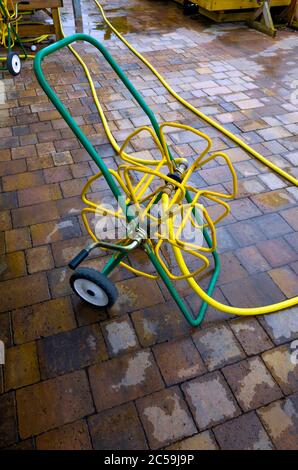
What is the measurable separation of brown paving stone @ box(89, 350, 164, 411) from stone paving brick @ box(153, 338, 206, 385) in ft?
0.14

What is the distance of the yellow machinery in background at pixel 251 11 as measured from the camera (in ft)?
18.8

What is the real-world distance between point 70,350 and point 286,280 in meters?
1.37

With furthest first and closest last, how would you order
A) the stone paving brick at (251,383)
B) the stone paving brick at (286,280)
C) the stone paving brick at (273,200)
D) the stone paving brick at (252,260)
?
1. the stone paving brick at (273,200)
2. the stone paving brick at (252,260)
3. the stone paving brick at (286,280)
4. the stone paving brick at (251,383)

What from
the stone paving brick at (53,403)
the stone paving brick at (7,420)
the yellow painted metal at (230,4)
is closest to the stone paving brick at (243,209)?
the stone paving brick at (53,403)

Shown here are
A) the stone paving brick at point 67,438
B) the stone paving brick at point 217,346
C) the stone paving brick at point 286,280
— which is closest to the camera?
the stone paving brick at point 67,438

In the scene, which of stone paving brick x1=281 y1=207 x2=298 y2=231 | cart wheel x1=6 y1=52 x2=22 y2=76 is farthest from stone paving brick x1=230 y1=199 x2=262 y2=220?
cart wheel x1=6 y1=52 x2=22 y2=76

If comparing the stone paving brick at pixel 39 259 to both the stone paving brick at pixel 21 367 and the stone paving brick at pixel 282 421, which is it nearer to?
the stone paving brick at pixel 21 367

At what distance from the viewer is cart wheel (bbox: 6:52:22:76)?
407cm

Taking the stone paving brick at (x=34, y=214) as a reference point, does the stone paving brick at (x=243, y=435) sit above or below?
below

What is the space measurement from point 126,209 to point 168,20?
6251mm

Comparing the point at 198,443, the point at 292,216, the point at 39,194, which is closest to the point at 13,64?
the point at 39,194

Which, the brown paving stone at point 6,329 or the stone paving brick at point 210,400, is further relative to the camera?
the brown paving stone at point 6,329

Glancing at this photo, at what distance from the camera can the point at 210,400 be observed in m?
1.62

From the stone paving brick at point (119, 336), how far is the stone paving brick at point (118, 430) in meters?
0.28
